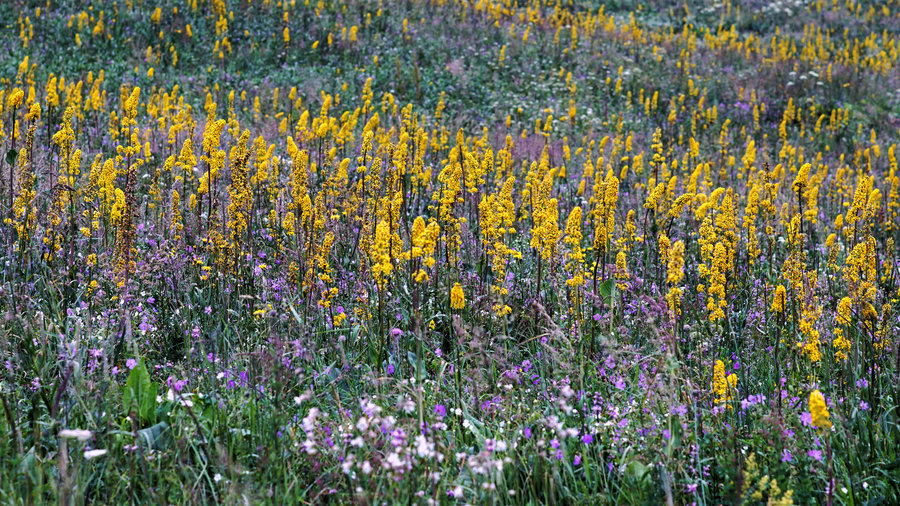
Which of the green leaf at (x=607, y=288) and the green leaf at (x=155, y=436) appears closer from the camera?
the green leaf at (x=155, y=436)

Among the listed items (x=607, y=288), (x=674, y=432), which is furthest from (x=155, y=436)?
(x=607, y=288)

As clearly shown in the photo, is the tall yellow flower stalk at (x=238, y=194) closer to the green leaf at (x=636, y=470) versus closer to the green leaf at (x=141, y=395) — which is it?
the green leaf at (x=141, y=395)

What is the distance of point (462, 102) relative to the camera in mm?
13680

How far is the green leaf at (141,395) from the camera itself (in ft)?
8.52

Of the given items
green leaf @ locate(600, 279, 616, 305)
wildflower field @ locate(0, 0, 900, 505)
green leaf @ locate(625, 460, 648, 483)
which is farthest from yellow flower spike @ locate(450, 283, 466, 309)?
green leaf @ locate(625, 460, 648, 483)

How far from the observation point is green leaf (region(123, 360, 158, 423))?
260cm

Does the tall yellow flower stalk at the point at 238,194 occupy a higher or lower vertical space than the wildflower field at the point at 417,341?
higher

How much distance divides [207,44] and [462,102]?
19.5ft

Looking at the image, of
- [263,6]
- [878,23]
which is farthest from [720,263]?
[878,23]

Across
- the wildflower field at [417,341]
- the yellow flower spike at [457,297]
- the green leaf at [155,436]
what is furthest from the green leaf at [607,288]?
the green leaf at [155,436]

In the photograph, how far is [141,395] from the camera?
2627 millimetres

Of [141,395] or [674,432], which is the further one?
[141,395]

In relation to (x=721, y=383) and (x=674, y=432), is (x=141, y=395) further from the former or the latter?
(x=721, y=383)

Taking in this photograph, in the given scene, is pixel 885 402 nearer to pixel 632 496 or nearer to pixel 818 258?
pixel 632 496
